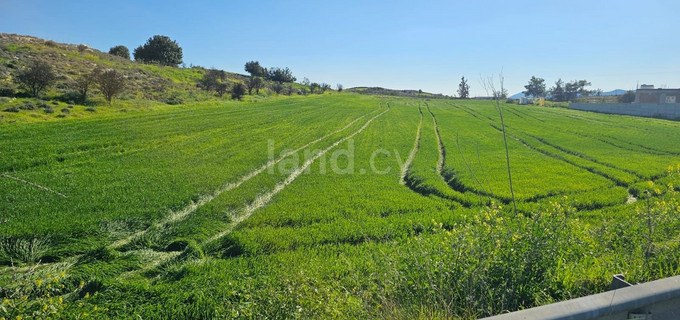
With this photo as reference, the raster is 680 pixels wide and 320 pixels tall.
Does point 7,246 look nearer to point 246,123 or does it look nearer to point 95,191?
point 95,191

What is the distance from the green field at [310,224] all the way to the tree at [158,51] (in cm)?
5977

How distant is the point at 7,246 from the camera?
733 cm

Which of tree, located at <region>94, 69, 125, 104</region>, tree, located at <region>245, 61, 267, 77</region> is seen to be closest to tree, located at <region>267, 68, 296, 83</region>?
tree, located at <region>245, 61, 267, 77</region>

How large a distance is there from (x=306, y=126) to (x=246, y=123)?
5.16m

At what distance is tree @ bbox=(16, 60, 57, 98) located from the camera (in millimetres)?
30469

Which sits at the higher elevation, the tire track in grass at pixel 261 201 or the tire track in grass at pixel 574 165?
the tire track in grass at pixel 574 165

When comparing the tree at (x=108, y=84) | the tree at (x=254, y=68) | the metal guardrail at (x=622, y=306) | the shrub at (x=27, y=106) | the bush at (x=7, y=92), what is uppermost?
the tree at (x=254, y=68)

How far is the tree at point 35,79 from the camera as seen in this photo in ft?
100.0

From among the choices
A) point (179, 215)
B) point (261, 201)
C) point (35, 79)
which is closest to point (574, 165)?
point (261, 201)

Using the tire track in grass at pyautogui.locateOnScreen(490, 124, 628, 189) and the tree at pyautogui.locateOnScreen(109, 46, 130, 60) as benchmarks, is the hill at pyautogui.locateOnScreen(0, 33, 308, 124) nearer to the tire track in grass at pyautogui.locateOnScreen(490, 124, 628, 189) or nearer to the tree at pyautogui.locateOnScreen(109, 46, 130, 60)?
the tree at pyautogui.locateOnScreen(109, 46, 130, 60)

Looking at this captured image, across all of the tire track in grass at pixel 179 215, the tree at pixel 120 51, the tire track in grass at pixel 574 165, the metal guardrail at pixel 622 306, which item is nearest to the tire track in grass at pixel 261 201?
the tire track in grass at pixel 179 215

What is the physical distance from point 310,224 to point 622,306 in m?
7.34

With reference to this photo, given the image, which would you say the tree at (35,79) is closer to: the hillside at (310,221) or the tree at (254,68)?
the hillside at (310,221)

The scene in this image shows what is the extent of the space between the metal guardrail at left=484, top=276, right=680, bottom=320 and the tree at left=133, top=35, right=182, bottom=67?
85230mm
